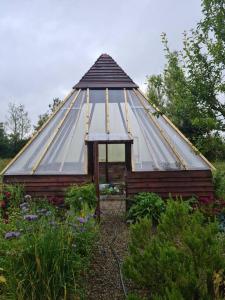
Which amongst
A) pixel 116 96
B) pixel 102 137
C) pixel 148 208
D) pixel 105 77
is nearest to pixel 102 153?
pixel 105 77

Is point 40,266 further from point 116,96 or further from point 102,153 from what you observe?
point 102,153

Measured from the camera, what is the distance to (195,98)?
19.9 ft

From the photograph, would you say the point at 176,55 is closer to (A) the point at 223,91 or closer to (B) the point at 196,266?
(A) the point at 223,91

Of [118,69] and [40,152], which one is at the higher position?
[118,69]

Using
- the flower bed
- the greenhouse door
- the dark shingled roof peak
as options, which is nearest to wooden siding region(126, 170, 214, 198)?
the dark shingled roof peak

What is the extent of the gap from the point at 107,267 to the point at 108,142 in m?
4.86

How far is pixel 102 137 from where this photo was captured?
9570mm

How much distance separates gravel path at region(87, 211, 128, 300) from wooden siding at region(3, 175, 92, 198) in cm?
146

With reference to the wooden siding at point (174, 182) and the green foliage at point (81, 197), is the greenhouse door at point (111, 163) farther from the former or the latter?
the green foliage at point (81, 197)

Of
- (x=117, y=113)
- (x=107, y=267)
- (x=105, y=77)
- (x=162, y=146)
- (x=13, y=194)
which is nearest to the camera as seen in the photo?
(x=107, y=267)

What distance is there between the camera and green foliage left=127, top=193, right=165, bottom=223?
7.79 metres

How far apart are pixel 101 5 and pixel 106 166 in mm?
9510

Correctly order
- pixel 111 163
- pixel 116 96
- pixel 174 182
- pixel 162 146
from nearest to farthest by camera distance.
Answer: pixel 174 182 < pixel 162 146 < pixel 116 96 < pixel 111 163

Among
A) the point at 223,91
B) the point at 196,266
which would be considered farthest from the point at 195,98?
the point at 196,266
